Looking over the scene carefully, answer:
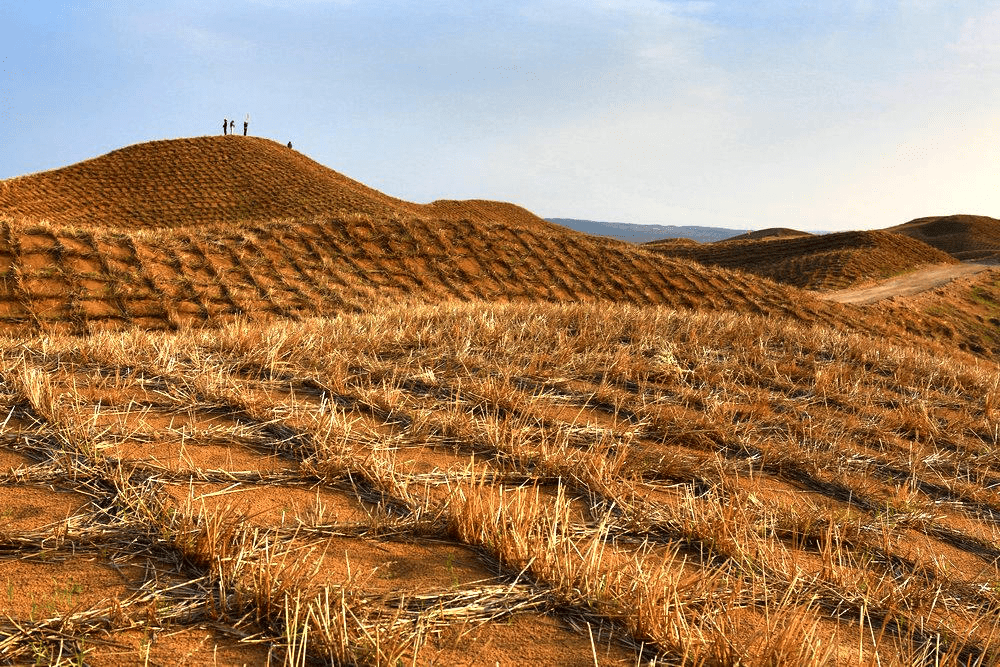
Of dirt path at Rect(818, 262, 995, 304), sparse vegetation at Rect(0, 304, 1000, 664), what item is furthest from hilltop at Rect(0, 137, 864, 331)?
dirt path at Rect(818, 262, 995, 304)

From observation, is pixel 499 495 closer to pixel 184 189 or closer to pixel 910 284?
pixel 910 284

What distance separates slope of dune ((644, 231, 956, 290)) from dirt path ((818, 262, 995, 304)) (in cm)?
61

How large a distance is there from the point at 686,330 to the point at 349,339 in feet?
10.7

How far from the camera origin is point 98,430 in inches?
105

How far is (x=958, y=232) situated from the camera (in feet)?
158

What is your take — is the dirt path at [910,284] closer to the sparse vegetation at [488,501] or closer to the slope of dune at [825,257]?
the slope of dune at [825,257]

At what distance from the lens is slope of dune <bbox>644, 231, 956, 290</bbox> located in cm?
2392

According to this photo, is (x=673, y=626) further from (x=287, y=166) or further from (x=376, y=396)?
(x=287, y=166)

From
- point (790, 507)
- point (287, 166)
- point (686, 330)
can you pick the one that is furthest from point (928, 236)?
point (790, 507)

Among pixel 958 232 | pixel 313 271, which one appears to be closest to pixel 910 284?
pixel 313 271

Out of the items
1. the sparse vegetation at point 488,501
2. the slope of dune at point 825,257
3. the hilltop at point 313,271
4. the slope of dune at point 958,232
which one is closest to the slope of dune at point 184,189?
the hilltop at point 313,271

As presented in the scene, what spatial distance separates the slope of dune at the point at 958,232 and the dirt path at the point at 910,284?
604 inches

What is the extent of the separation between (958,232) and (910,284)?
3232cm

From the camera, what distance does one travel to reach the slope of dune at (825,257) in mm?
23922
